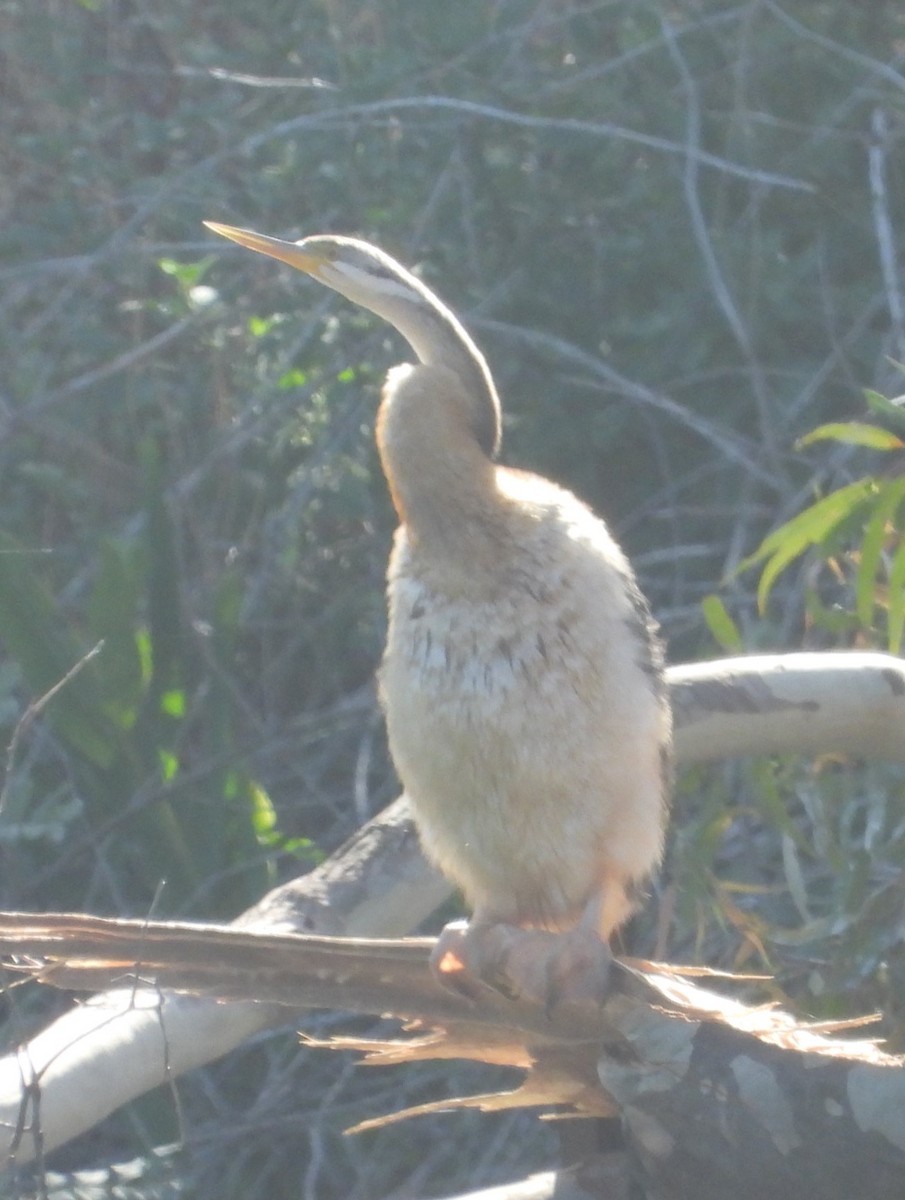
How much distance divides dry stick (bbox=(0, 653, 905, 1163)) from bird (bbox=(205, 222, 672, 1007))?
143mm

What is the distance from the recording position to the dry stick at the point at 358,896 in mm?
1748

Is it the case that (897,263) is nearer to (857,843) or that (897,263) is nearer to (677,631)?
(677,631)

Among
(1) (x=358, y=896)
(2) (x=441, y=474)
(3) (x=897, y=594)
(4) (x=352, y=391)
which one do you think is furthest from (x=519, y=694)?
(4) (x=352, y=391)

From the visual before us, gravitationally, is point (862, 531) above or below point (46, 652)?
above

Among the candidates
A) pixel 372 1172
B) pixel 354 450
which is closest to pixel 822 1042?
pixel 372 1172

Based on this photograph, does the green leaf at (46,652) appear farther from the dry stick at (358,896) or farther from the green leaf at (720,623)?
the green leaf at (720,623)

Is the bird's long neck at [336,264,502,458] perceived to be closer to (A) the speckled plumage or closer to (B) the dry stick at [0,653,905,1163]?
(A) the speckled plumage

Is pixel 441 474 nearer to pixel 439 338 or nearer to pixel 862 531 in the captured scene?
pixel 439 338

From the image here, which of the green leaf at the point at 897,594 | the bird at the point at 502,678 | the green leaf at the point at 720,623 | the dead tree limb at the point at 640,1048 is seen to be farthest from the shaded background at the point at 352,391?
the dead tree limb at the point at 640,1048

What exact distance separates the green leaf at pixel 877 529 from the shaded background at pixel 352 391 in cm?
69

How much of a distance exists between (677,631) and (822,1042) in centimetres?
212

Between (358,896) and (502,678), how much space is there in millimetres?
435

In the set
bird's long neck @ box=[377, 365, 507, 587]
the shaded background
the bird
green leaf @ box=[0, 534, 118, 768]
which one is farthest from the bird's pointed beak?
green leaf @ box=[0, 534, 118, 768]

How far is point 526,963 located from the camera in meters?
1.91
